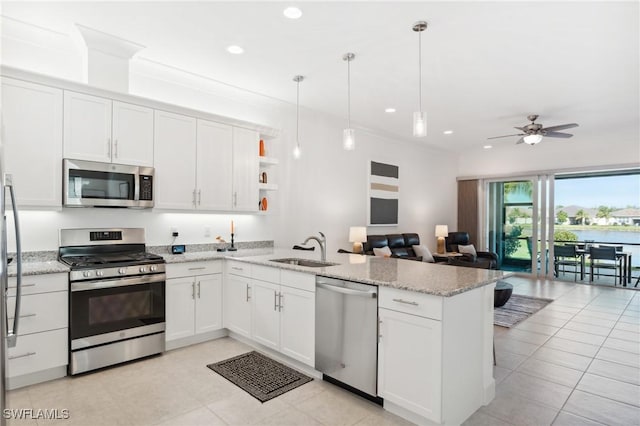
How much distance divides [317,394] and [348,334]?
523 mm

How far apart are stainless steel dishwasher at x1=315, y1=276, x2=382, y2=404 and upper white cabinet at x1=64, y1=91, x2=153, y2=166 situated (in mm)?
2239

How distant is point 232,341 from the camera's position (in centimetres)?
377

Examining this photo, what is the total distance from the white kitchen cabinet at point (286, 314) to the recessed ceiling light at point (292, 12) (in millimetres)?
2109

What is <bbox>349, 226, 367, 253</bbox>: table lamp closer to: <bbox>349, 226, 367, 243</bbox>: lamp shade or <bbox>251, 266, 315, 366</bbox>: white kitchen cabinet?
<bbox>349, 226, 367, 243</bbox>: lamp shade

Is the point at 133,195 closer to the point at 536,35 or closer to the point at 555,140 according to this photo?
the point at 536,35

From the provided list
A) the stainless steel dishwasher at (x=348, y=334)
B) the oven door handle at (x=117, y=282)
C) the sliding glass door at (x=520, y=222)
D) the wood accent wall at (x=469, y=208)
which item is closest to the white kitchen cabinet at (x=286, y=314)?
the stainless steel dishwasher at (x=348, y=334)

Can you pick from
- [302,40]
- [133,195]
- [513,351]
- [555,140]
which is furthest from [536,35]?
[555,140]

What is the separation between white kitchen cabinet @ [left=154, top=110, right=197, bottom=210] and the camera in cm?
366

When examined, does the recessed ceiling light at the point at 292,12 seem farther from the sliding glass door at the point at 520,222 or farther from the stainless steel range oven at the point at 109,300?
the sliding glass door at the point at 520,222

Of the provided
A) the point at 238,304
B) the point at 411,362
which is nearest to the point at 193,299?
the point at 238,304

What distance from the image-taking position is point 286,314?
3.11 metres

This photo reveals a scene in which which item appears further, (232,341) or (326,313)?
(232,341)

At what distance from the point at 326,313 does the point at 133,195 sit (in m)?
2.21

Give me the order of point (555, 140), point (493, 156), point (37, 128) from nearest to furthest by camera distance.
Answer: point (37, 128), point (555, 140), point (493, 156)
